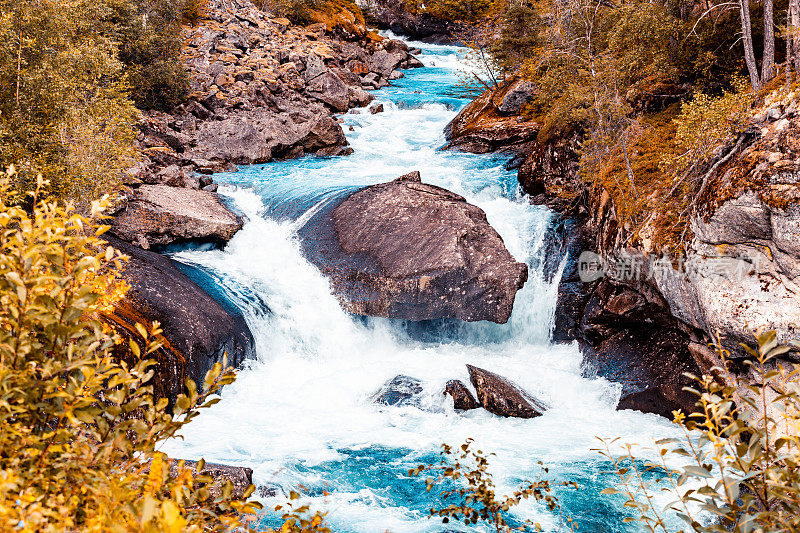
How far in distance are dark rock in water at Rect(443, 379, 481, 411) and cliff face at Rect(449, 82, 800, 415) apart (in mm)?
4005

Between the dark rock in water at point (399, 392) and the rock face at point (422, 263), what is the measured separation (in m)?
2.07

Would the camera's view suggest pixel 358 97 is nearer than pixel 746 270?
No

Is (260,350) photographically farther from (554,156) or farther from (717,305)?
(554,156)

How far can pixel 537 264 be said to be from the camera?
702 inches

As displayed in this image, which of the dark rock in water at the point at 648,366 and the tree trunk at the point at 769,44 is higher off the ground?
the tree trunk at the point at 769,44

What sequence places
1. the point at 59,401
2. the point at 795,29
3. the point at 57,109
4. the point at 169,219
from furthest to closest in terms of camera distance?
the point at 169,219, the point at 57,109, the point at 795,29, the point at 59,401

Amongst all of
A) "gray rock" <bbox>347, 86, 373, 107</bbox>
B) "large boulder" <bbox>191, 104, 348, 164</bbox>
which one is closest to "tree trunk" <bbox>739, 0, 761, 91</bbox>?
"large boulder" <bbox>191, 104, 348, 164</bbox>

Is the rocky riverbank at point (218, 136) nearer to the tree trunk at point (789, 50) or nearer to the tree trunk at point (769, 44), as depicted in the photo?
the tree trunk at point (789, 50)

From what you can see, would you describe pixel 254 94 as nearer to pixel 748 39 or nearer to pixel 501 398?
pixel 501 398

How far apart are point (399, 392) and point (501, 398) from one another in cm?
258

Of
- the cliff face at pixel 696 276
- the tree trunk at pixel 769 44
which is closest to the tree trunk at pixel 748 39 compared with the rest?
the tree trunk at pixel 769 44

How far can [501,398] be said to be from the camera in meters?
13.1

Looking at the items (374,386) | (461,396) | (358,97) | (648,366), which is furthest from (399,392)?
(358,97)

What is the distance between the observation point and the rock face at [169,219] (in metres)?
16.5
